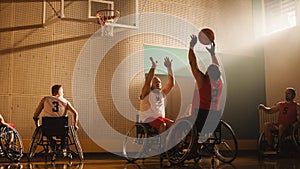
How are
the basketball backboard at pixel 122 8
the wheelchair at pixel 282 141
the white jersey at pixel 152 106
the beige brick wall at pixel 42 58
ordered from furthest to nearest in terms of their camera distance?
the basketball backboard at pixel 122 8, the beige brick wall at pixel 42 58, the wheelchair at pixel 282 141, the white jersey at pixel 152 106

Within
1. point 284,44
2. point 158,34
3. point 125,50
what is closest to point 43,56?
point 125,50

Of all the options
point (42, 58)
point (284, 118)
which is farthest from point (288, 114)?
point (42, 58)

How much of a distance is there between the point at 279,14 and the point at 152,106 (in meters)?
4.11

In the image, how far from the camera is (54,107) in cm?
467

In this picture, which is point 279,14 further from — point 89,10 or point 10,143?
point 10,143

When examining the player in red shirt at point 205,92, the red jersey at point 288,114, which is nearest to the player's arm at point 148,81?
the player in red shirt at point 205,92

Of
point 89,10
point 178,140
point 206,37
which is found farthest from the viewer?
point 89,10

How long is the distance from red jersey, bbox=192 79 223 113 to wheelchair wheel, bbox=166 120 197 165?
23 cm

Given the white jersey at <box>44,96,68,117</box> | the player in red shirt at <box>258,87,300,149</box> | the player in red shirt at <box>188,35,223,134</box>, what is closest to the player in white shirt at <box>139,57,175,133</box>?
the player in red shirt at <box>188,35,223,134</box>

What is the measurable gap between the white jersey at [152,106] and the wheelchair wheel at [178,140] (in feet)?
1.63

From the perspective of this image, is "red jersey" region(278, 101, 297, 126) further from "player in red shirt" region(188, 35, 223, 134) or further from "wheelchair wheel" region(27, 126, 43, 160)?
"wheelchair wheel" region(27, 126, 43, 160)

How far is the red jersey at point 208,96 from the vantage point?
146 inches

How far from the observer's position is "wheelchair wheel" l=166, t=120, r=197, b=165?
3.67 meters

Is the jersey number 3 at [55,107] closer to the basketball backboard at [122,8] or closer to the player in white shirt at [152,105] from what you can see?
the player in white shirt at [152,105]
